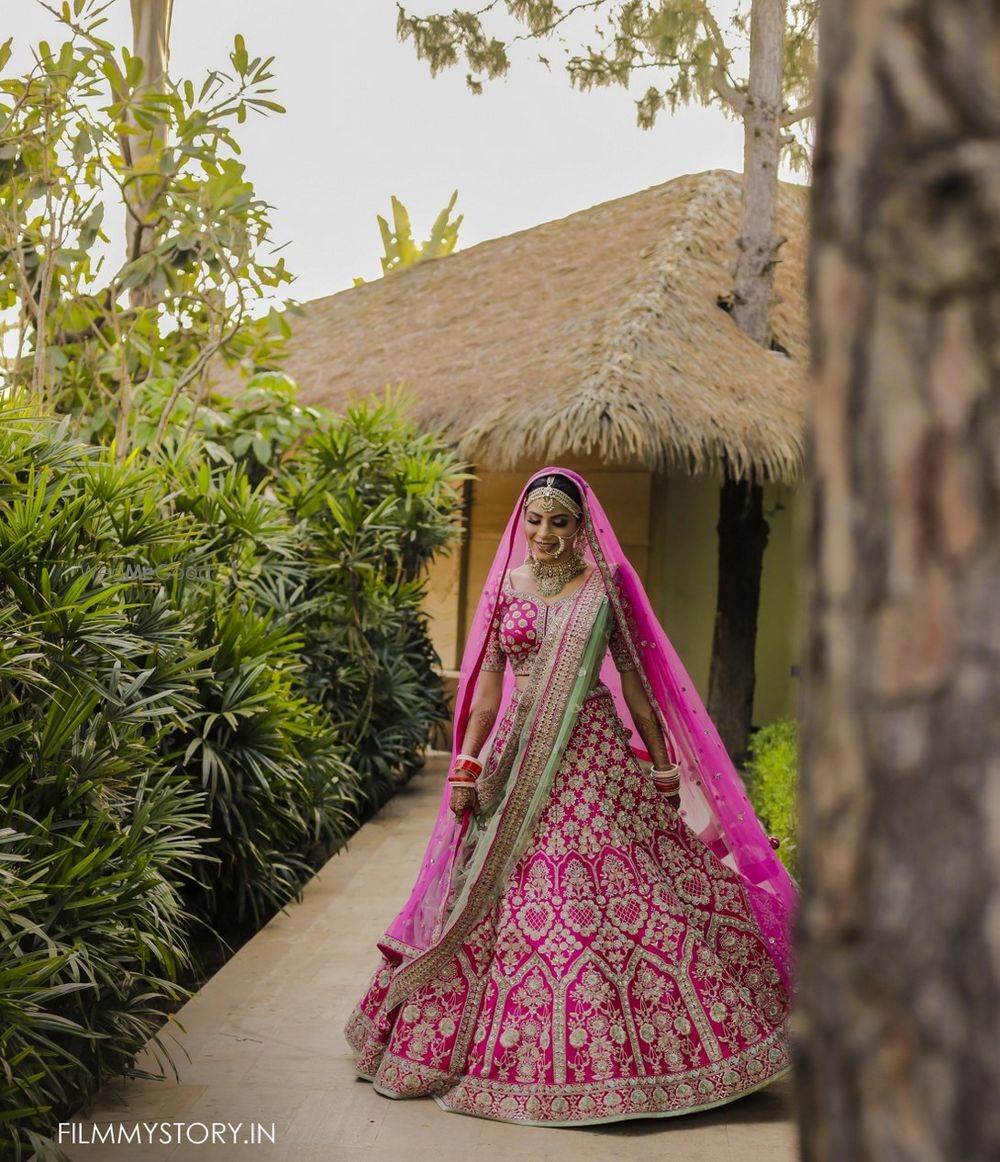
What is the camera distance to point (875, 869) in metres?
1.01

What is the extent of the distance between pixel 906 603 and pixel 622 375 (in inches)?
325

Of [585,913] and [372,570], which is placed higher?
[372,570]

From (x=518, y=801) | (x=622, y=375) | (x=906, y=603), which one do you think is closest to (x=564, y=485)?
(x=518, y=801)

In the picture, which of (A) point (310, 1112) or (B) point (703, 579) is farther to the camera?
(B) point (703, 579)

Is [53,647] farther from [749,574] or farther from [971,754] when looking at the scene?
[749,574]

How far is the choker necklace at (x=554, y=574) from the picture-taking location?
13.8 ft

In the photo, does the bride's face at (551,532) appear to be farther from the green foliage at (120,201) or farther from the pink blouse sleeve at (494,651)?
the green foliage at (120,201)

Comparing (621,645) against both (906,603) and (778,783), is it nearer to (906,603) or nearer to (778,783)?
(906,603)

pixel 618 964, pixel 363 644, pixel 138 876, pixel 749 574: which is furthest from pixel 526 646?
pixel 749 574

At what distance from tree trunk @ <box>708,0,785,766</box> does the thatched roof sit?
0.35 meters

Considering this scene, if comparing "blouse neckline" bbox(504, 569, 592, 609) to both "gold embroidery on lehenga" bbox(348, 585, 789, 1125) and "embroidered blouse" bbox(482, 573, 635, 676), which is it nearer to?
"embroidered blouse" bbox(482, 573, 635, 676)

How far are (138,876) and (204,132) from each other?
4175mm

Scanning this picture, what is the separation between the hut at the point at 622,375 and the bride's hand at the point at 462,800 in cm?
492

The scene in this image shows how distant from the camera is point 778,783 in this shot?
299 inches
